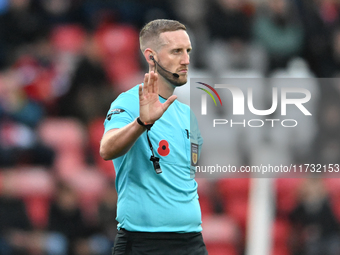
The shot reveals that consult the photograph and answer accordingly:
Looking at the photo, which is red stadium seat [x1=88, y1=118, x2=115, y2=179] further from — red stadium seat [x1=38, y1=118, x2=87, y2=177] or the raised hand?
the raised hand

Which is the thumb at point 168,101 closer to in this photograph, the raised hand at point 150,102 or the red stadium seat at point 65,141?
the raised hand at point 150,102

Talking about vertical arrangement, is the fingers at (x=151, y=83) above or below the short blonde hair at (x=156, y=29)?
below

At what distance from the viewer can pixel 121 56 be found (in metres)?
7.80

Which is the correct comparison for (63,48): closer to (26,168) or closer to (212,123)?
(26,168)

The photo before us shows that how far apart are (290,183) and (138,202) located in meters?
3.78

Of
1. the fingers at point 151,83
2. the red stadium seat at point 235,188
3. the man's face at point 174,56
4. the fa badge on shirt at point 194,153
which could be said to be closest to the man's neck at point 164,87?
the man's face at point 174,56

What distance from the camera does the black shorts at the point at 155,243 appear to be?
3008mm

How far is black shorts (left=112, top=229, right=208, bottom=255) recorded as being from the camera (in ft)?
9.87

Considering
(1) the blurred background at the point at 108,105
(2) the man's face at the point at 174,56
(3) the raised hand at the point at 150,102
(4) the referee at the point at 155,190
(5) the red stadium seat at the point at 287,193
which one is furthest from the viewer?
(5) the red stadium seat at the point at 287,193

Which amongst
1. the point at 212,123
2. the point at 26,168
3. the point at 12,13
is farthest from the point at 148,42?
the point at 12,13

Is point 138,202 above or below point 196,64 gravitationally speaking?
below

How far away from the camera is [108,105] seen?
724cm

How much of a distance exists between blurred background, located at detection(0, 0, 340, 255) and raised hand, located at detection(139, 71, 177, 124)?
3238mm

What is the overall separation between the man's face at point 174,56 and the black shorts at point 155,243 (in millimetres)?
879
